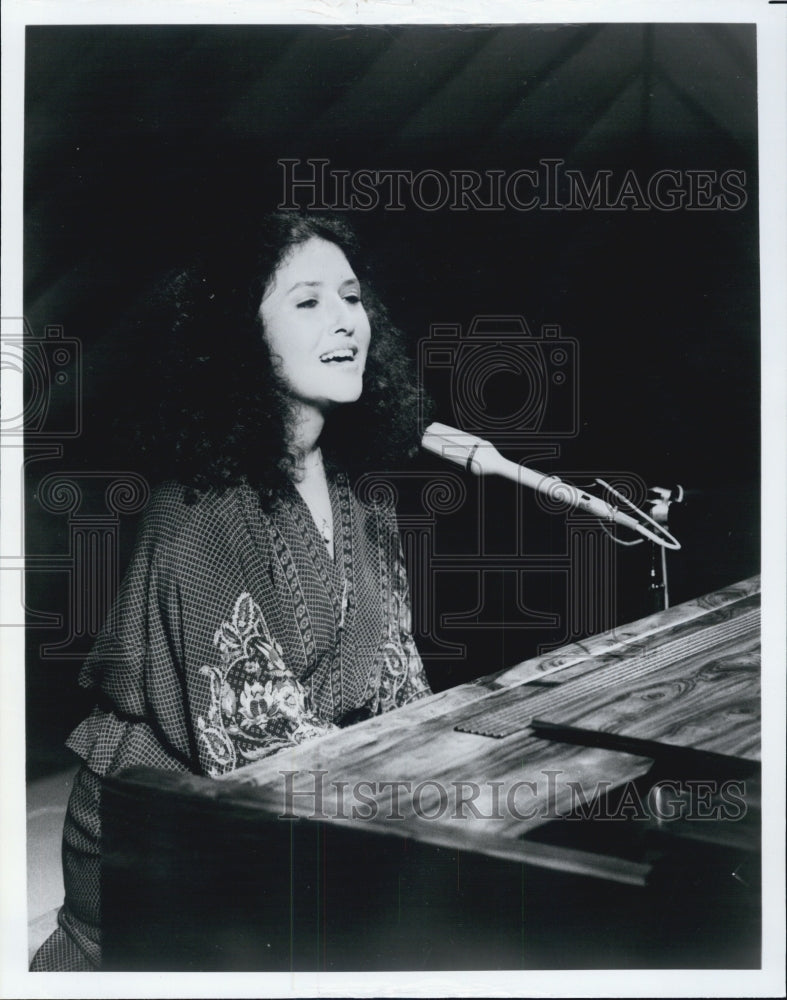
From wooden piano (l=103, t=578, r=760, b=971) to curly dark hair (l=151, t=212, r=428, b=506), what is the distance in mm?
560

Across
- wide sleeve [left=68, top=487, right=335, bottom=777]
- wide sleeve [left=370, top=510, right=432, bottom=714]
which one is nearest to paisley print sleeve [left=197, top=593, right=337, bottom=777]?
wide sleeve [left=68, top=487, right=335, bottom=777]

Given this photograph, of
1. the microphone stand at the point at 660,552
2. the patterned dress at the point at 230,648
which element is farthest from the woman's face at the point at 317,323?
the microphone stand at the point at 660,552

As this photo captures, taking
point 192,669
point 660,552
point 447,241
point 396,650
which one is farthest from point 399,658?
point 447,241

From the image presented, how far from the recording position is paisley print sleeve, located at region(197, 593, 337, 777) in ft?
6.39

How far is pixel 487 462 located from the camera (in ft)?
6.93

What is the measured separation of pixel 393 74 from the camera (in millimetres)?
2098

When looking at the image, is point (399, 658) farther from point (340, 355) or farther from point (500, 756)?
point (340, 355)

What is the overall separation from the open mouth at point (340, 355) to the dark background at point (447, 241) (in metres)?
0.12

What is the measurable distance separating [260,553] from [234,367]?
0.37 metres

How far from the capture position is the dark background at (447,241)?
2072mm

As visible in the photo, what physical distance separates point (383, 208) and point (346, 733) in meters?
1.04

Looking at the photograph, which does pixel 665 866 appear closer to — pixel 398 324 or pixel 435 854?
pixel 435 854

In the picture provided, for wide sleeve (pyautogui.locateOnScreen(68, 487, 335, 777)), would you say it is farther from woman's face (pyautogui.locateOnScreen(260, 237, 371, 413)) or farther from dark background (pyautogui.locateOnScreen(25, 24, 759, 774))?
woman's face (pyautogui.locateOnScreen(260, 237, 371, 413))
